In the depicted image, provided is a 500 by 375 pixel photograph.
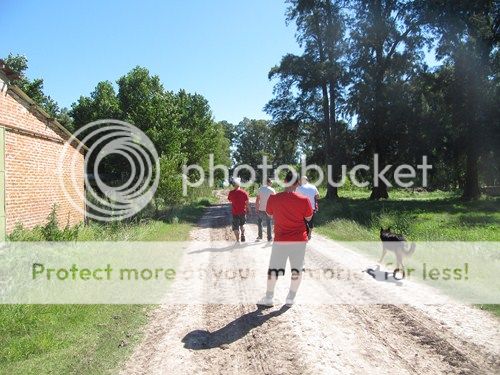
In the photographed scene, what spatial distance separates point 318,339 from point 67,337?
3.37 m

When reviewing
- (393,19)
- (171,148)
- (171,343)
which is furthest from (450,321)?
(393,19)

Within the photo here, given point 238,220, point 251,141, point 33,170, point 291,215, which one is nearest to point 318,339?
point 291,215

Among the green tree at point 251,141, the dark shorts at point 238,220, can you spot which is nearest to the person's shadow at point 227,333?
the dark shorts at point 238,220

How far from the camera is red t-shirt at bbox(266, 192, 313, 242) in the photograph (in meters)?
6.46

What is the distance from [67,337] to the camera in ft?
18.0

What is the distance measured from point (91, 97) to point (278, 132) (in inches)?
666

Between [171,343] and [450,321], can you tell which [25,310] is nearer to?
[171,343]

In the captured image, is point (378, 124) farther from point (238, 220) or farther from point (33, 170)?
point (33, 170)

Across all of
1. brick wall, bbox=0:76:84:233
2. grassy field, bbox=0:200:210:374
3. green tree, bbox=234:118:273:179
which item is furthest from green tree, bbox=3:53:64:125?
green tree, bbox=234:118:273:179

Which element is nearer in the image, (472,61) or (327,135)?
(472,61)

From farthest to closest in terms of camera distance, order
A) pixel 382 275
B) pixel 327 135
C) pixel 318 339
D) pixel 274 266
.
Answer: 1. pixel 327 135
2. pixel 382 275
3. pixel 274 266
4. pixel 318 339

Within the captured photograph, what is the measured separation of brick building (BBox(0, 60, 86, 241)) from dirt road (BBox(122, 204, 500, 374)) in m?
6.36

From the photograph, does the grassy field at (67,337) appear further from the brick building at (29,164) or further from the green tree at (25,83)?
the green tree at (25,83)

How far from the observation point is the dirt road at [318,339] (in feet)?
14.9
